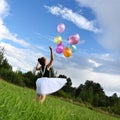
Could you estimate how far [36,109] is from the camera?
9.27 meters

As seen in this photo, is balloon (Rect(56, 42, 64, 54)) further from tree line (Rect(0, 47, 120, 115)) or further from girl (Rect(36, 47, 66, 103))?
tree line (Rect(0, 47, 120, 115))

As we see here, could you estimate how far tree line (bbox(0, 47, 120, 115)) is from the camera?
63.7 m

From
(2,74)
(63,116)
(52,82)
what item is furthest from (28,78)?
(63,116)

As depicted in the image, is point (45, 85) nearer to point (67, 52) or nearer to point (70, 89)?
point (67, 52)

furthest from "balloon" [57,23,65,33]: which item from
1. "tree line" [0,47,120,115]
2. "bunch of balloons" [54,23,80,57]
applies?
"tree line" [0,47,120,115]

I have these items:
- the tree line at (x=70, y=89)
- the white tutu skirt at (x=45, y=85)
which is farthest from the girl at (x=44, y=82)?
the tree line at (x=70, y=89)

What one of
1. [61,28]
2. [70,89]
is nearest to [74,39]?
[61,28]

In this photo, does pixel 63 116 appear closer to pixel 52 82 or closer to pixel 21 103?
pixel 21 103

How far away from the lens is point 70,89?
94.8m

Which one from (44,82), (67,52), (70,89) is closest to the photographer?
(44,82)

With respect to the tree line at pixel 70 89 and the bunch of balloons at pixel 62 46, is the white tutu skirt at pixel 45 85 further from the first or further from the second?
the tree line at pixel 70 89

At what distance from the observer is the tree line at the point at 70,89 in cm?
6369

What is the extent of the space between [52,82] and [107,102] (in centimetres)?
7938

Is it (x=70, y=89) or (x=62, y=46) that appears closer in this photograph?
(x=62, y=46)
